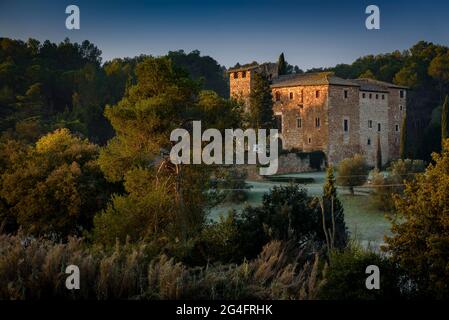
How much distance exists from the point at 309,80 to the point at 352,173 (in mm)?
11316

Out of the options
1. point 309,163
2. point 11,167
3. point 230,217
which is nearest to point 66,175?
point 11,167

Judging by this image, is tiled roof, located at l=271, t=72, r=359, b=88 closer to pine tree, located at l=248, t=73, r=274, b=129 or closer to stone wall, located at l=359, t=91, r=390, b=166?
stone wall, located at l=359, t=91, r=390, b=166

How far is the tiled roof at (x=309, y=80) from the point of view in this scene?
3672 cm

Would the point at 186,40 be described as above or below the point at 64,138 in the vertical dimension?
above

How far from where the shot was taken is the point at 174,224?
1354 centimetres

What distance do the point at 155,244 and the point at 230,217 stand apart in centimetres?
260

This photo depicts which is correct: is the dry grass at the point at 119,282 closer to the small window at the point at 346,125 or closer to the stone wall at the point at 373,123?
the small window at the point at 346,125

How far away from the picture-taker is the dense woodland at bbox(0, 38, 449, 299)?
280 inches

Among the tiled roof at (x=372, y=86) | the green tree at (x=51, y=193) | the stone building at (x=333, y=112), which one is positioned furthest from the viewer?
the tiled roof at (x=372, y=86)

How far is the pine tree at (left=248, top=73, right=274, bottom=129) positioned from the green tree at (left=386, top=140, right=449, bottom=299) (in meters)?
24.3

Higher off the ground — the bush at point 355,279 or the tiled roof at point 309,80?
the tiled roof at point 309,80

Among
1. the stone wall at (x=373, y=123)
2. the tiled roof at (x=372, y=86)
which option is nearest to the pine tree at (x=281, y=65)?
the tiled roof at (x=372, y=86)

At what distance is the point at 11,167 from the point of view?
18.2 m

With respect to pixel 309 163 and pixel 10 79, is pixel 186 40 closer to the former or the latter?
pixel 309 163
